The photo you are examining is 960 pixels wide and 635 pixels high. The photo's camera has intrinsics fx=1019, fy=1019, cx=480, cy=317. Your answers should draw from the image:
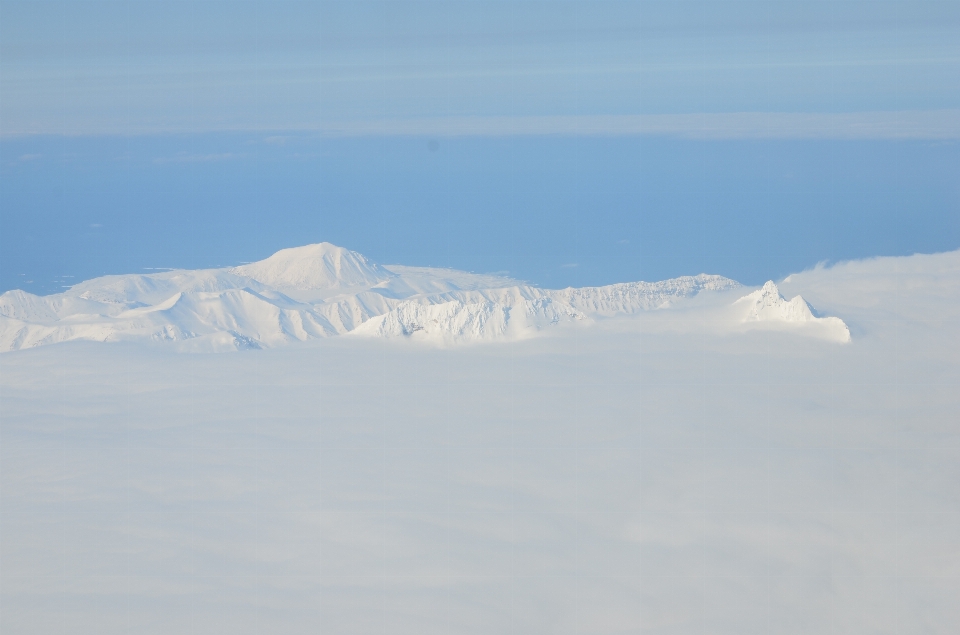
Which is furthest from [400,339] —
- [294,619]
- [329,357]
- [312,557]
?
[294,619]

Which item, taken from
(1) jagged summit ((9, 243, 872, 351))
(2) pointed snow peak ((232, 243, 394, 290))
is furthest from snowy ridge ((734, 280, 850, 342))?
(2) pointed snow peak ((232, 243, 394, 290))

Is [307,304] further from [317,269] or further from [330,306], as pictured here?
[317,269]

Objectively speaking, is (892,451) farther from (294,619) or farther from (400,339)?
(400,339)

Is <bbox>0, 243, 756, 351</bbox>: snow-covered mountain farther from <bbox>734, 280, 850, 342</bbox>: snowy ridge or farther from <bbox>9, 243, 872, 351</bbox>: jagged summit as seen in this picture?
<bbox>734, 280, 850, 342</bbox>: snowy ridge

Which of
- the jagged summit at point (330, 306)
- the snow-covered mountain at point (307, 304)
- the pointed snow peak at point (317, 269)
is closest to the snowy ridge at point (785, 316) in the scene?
the jagged summit at point (330, 306)

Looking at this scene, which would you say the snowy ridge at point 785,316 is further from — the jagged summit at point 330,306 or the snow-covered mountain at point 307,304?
the snow-covered mountain at point 307,304

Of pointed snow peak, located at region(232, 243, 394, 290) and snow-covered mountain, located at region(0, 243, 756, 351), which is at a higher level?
pointed snow peak, located at region(232, 243, 394, 290)

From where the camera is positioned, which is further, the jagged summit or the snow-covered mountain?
the snow-covered mountain
